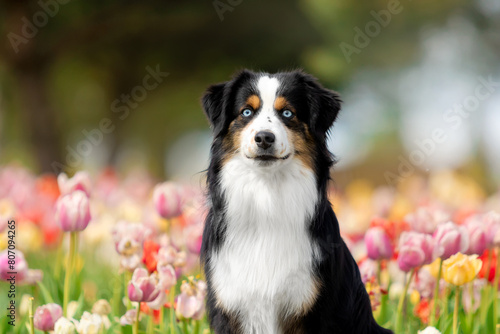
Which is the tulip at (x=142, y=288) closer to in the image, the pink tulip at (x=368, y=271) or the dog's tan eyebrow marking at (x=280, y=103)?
the dog's tan eyebrow marking at (x=280, y=103)

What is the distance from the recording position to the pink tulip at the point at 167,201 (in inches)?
147

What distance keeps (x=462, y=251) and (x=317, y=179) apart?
3.12ft

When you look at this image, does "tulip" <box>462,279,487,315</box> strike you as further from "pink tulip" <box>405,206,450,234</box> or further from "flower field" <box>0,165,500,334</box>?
"pink tulip" <box>405,206,450,234</box>

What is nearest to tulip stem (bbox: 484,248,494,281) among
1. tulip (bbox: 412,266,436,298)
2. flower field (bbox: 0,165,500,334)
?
flower field (bbox: 0,165,500,334)

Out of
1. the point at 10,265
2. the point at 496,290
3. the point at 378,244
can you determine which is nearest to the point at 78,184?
the point at 10,265

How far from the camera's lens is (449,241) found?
3162mm

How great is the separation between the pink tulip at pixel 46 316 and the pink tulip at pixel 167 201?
1084 mm

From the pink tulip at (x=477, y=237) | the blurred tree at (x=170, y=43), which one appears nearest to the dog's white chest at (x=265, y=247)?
the pink tulip at (x=477, y=237)

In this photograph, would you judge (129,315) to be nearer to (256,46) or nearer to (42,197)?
(42,197)

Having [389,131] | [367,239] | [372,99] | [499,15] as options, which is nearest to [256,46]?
[372,99]

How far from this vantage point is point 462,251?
321 cm

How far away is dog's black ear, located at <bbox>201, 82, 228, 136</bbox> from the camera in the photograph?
11.0 ft

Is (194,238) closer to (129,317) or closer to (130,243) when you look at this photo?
(130,243)

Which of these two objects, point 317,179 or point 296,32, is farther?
point 296,32
